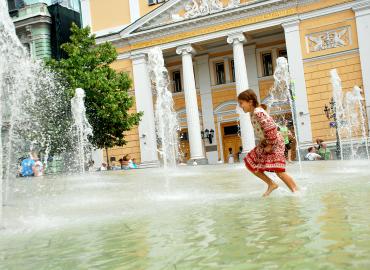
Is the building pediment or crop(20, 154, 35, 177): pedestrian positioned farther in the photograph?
the building pediment

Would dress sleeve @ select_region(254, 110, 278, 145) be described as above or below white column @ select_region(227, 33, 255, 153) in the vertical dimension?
below

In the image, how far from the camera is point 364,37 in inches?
1026

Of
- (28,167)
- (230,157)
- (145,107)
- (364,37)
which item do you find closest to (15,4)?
(145,107)

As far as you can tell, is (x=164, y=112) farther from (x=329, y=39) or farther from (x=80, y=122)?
(x=329, y=39)

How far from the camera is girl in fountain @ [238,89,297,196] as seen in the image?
19.6ft

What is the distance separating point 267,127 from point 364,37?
2243cm

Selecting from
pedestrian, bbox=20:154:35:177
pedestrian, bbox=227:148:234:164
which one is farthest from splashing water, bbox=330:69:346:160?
pedestrian, bbox=20:154:35:177

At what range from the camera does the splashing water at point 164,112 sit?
1174 inches

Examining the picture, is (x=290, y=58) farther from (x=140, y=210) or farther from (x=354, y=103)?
(x=140, y=210)

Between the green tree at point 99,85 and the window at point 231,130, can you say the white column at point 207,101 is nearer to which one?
the window at point 231,130

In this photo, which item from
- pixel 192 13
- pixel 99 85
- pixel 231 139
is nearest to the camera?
pixel 99 85

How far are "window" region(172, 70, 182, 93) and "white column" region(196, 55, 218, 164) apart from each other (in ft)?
5.60

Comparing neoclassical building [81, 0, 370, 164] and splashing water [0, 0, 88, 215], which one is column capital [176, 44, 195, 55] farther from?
splashing water [0, 0, 88, 215]

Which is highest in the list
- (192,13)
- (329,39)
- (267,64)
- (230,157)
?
(192,13)
